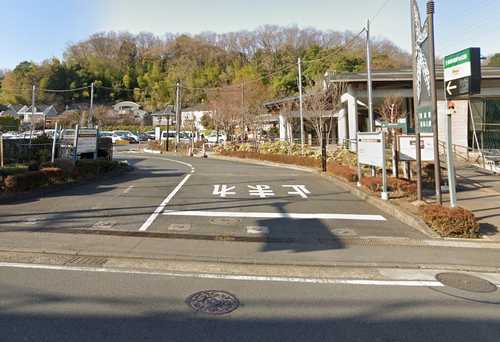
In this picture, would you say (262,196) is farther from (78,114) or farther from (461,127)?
(78,114)

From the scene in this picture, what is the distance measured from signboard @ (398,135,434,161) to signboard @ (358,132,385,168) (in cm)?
77

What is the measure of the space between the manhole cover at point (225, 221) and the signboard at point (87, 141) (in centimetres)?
991

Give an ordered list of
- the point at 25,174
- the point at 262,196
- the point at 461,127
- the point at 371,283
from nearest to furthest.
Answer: the point at 371,283
the point at 25,174
the point at 262,196
the point at 461,127

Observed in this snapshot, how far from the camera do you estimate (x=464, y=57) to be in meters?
6.30

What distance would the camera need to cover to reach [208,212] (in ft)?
26.6

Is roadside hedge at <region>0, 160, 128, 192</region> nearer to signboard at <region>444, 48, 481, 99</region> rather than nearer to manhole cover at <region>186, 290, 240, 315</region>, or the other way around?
manhole cover at <region>186, 290, 240, 315</region>

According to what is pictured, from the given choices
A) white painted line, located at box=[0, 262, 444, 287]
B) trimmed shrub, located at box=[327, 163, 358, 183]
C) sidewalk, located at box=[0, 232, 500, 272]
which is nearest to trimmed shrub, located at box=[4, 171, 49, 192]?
sidewalk, located at box=[0, 232, 500, 272]

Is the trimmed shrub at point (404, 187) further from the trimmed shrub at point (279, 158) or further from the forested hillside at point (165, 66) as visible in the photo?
the forested hillside at point (165, 66)

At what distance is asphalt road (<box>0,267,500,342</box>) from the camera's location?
3102mm

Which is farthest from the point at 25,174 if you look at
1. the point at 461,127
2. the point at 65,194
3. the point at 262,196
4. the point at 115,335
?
the point at 461,127

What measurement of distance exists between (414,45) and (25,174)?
34.3ft

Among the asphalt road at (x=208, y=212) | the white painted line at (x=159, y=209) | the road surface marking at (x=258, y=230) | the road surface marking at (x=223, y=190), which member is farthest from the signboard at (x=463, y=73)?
the white painted line at (x=159, y=209)

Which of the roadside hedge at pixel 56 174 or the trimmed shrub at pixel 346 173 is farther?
the trimmed shrub at pixel 346 173

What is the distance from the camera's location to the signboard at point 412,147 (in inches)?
358
